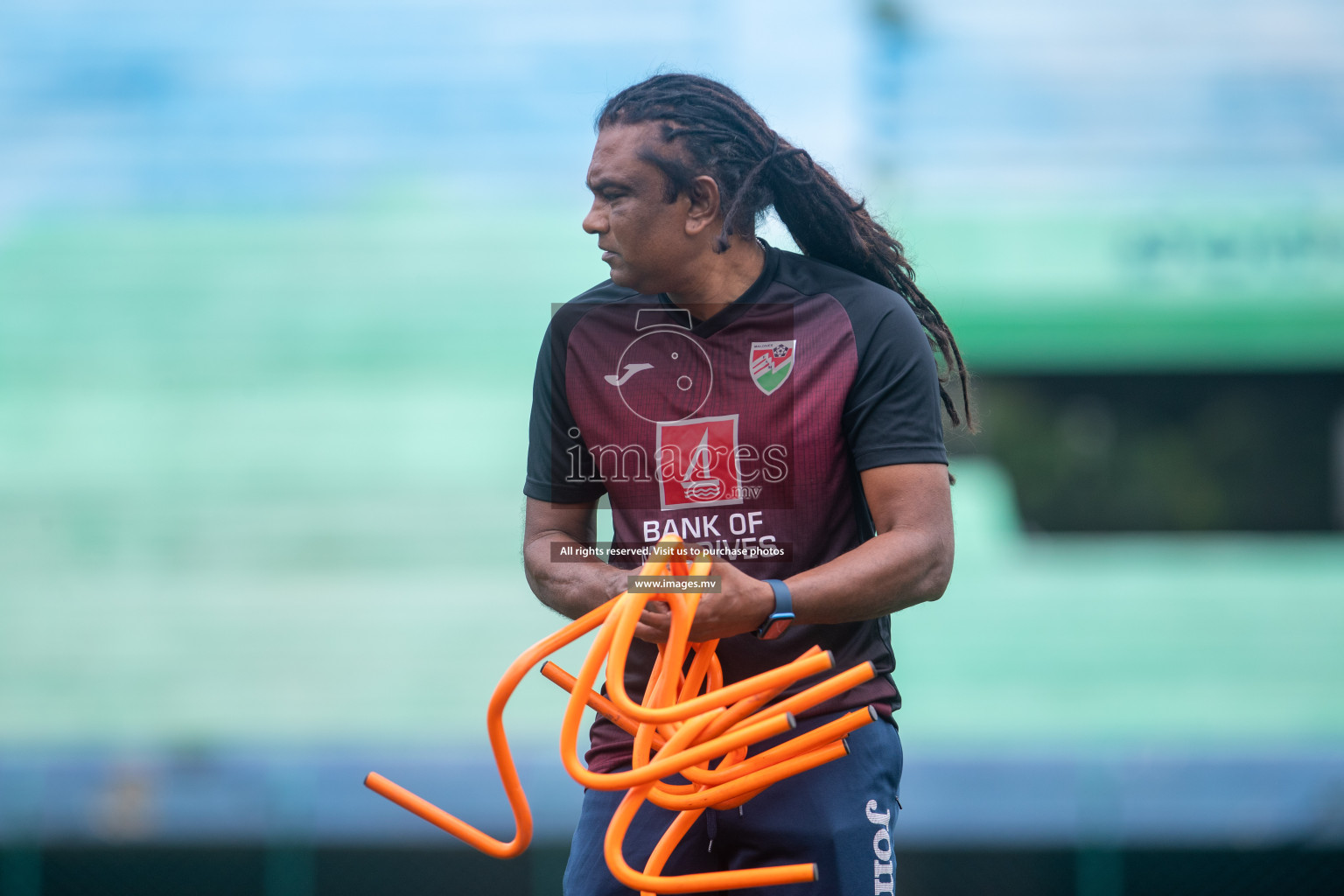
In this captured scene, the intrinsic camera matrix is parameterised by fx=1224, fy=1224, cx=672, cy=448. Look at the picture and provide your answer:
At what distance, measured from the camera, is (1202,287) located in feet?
24.2

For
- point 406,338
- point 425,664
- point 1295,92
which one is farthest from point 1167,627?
point 406,338

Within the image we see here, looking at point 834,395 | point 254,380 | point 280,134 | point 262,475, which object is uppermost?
point 280,134

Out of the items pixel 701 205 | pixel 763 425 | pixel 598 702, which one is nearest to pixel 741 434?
pixel 763 425

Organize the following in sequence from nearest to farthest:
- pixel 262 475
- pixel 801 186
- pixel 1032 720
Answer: pixel 801 186 → pixel 1032 720 → pixel 262 475

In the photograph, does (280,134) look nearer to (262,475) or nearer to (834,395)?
(262,475)

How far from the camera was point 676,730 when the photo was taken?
1.69 meters

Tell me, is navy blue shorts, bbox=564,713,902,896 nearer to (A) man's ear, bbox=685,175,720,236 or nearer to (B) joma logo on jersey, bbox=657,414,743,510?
(B) joma logo on jersey, bbox=657,414,743,510

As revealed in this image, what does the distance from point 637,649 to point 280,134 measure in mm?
6699

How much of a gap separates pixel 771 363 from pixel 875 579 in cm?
40

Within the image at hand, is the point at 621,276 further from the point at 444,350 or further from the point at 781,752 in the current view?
the point at 444,350

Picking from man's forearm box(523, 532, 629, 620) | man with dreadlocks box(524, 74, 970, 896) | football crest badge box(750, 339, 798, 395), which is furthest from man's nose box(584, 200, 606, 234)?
man's forearm box(523, 532, 629, 620)

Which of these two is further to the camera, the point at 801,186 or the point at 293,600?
the point at 293,600

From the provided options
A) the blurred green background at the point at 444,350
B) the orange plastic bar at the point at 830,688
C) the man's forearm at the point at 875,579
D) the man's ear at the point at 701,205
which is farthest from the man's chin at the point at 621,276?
the blurred green background at the point at 444,350

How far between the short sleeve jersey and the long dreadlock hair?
9cm
